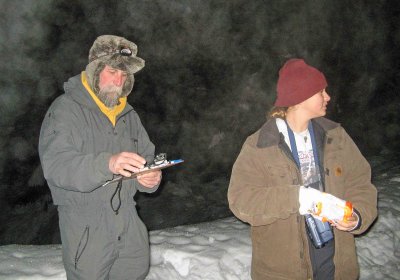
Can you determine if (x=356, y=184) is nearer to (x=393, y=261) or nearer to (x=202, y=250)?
(x=202, y=250)

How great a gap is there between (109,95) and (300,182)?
4.56 ft

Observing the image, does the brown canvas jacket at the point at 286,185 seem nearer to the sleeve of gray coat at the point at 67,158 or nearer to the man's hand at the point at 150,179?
the man's hand at the point at 150,179

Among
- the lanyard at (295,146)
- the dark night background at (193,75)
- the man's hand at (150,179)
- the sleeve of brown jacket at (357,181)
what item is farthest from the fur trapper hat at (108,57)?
the dark night background at (193,75)

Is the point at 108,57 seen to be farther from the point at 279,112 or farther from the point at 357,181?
the point at 357,181

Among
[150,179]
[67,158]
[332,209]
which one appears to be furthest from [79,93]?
[332,209]

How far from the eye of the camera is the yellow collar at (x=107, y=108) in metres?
2.38

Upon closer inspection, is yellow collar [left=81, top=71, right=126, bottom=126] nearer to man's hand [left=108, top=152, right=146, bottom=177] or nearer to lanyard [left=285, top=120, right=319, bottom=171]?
man's hand [left=108, top=152, right=146, bottom=177]

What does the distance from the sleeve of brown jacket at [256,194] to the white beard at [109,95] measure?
967 millimetres

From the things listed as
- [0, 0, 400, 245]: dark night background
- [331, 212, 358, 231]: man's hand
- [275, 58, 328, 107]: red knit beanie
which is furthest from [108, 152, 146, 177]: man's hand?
[0, 0, 400, 245]: dark night background

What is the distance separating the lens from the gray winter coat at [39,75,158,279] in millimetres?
2018

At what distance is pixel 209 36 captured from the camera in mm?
7391

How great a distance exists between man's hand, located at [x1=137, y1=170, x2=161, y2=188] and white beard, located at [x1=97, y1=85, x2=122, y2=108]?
1.79 feet

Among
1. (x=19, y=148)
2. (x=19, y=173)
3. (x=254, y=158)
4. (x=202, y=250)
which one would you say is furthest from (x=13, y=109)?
(x=254, y=158)

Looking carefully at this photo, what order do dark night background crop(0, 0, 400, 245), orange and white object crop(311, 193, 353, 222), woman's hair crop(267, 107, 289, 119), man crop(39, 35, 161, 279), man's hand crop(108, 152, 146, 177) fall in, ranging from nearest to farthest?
orange and white object crop(311, 193, 353, 222) → man's hand crop(108, 152, 146, 177) → man crop(39, 35, 161, 279) → woman's hair crop(267, 107, 289, 119) → dark night background crop(0, 0, 400, 245)
